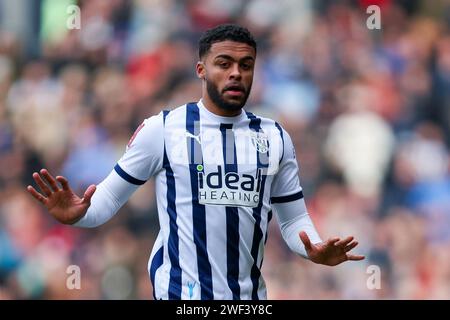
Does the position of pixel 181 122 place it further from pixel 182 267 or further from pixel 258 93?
pixel 258 93

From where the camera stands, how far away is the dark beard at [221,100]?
15.9 ft

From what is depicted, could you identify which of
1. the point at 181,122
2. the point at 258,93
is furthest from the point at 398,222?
the point at 181,122

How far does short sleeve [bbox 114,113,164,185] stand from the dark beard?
28 centimetres

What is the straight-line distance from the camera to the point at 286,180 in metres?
5.02

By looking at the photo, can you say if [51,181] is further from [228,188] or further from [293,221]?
[293,221]

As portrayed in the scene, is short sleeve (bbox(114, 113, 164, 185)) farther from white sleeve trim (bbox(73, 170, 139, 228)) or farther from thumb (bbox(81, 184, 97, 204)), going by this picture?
thumb (bbox(81, 184, 97, 204))

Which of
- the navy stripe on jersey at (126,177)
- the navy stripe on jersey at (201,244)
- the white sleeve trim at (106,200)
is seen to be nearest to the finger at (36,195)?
the white sleeve trim at (106,200)

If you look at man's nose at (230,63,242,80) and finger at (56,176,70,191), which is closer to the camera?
finger at (56,176,70,191)

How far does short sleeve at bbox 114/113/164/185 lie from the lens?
4.83 metres

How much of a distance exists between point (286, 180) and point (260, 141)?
0.25 meters

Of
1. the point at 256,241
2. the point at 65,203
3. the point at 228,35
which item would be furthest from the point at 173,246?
the point at 228,35

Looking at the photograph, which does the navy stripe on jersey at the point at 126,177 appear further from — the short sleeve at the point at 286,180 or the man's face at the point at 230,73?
the short sleeve at the point at 286,180

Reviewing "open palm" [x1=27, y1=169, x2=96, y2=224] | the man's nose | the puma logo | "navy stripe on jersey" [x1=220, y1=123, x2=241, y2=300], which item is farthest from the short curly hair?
"open palm" [x1=27, y1=169, x2=96, y2=224]

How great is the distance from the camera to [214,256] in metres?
4.68
